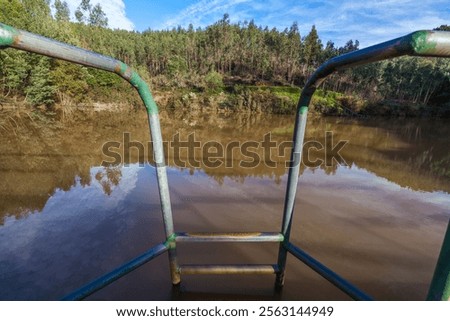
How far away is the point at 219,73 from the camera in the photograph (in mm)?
55312

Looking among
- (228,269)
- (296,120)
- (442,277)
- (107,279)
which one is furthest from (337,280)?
(107,279)

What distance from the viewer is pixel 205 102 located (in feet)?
111

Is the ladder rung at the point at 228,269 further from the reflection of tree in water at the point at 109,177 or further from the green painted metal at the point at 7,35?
the reflection of tree in water at the point at 109,177

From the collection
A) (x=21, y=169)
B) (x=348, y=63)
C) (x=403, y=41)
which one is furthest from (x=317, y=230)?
(x=21, y=169)

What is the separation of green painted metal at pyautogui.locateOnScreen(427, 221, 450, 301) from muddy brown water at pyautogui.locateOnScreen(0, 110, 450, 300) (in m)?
2.09

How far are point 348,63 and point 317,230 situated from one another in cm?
358

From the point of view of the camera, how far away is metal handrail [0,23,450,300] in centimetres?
106

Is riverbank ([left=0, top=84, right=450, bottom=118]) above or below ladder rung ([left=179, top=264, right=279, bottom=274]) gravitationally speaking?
above

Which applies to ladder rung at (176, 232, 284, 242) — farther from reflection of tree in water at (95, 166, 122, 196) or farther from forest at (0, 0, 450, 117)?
forest at (0, 0, 450, 117)

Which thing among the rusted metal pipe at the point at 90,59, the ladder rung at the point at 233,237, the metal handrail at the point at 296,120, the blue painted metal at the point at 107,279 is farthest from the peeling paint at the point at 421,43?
the blue painted metal at the point at 107,279

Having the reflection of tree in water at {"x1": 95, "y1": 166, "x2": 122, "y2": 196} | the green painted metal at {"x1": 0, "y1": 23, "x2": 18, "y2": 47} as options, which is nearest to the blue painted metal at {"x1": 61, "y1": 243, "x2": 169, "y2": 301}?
the green painted metal at {"x1": 0, "y1": 23, "x2": 18, "y2": 47}

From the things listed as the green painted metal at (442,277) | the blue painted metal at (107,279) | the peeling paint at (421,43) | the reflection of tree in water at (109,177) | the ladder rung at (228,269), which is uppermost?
the peeling paint at (421,43)

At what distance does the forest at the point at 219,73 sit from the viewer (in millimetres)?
26766

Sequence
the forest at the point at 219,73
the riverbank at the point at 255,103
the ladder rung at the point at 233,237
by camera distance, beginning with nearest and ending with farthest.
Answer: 1. the ladder rung at the point at 233,237
2. the forest at the point at 219,73
3. the riverbank at the point at 255,103
